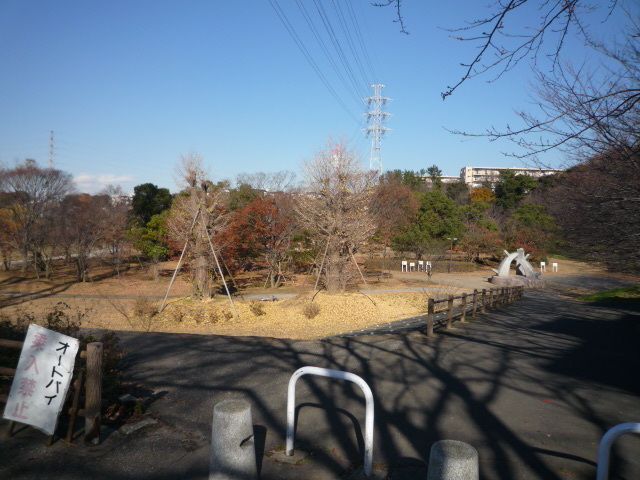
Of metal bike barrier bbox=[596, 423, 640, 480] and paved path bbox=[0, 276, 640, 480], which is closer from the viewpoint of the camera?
metal bike barrier bbox=[596, 423, 640, 480]

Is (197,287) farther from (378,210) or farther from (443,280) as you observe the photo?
(378,210)

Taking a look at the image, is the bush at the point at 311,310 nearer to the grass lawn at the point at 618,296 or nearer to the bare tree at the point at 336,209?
the bare tree at the point at 336,209

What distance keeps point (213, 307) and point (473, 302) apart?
28.0ft

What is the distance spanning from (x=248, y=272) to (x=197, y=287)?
13.7m

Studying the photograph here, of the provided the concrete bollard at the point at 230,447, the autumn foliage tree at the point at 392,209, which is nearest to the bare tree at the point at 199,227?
the concrete bollard at the point at 230,447

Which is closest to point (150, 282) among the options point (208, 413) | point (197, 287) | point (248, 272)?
point (248, 272)

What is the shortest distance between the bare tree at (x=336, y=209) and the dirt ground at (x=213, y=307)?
1605mm

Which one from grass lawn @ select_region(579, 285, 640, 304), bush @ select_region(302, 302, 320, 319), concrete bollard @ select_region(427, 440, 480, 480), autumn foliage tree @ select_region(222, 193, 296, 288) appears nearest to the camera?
concrete bollard @ select_region(427, 440, 480, 480)

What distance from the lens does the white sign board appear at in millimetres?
3699

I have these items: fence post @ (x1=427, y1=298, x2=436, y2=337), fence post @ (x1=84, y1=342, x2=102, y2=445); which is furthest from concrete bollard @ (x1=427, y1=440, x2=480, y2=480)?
fence post @ (x1=427, y1=298, x2=436, y2=337)

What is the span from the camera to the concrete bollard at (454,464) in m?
2.57

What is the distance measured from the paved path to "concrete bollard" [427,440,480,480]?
→ 116 cm

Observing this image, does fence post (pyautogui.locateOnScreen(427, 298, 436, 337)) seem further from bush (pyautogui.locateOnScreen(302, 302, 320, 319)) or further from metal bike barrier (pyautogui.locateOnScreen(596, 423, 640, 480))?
metal bike barrier (pyautogui.locateOnScreen(596, 423, 640, 480))

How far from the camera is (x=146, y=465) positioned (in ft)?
11.8
